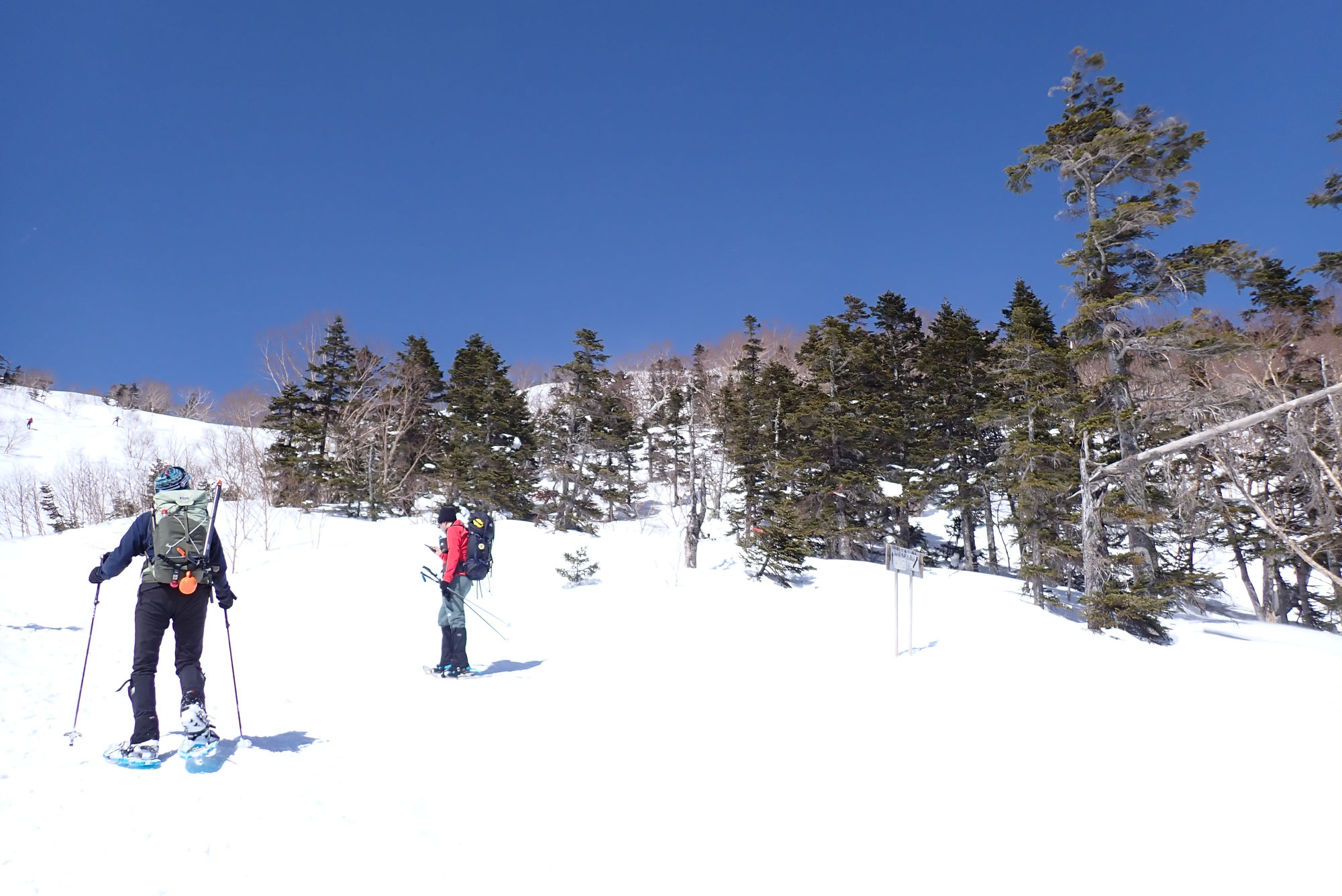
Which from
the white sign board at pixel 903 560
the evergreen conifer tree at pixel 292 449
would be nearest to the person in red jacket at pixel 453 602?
the white sign board at pixel 903 560

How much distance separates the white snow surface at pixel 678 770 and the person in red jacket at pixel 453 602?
0.50m

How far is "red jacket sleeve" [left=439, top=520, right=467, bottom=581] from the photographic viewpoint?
797 centimetres

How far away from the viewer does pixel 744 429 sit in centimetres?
2853

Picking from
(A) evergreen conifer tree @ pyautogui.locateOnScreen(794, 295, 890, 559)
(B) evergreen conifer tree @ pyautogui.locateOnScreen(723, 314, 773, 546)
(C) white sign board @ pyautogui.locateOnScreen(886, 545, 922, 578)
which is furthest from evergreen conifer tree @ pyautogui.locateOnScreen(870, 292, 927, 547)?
(C) white sign board @ pyautogui.locateOnScreen(886, 545, 922, 578)

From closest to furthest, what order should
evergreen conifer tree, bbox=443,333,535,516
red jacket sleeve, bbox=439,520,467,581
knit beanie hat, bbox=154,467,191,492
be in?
knit beanie hat, bbox=154,467,191,492
red jacket sleeve, bbox=439,520,467,581
evergreen conifer tree, bbox=443,333,535,516

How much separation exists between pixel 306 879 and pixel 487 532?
17.7 feet

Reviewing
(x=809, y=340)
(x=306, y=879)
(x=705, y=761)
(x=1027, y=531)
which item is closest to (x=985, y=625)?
(x=1027, y=531)

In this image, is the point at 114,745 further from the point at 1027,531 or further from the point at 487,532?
the point at 1027,531

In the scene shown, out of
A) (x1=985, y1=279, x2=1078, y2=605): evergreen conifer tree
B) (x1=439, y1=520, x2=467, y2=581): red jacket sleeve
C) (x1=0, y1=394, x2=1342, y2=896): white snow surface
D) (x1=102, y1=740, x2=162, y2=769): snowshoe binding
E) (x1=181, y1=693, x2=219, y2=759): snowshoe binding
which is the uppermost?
(x1=985, y1=279, x2=1078, y2=605): evergreen conifer tree

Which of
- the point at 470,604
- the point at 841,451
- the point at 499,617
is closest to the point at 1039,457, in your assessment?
the point at 841,451

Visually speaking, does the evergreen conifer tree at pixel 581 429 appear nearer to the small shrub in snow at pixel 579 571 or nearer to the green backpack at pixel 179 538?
the small shrub in snow at pixel 579 571

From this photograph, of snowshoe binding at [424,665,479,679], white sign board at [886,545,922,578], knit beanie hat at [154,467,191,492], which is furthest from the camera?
white sign board at [886,545,922,578]

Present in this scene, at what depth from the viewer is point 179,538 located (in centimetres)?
446

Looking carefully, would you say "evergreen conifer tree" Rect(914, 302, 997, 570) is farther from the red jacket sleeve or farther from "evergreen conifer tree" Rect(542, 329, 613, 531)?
the red jacket sleeve
